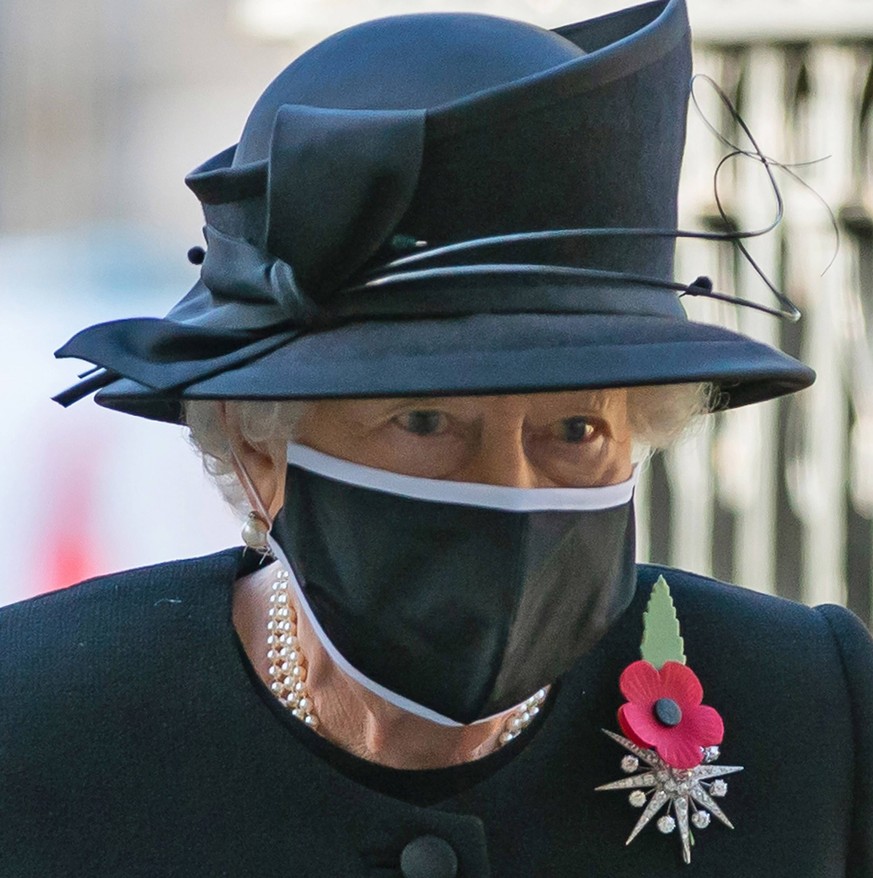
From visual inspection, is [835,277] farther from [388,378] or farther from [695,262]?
[388,378]

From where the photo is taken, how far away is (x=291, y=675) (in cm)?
246

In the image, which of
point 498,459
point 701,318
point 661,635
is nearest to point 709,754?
point 661,635

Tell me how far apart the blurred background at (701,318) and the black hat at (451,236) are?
3.26 metres

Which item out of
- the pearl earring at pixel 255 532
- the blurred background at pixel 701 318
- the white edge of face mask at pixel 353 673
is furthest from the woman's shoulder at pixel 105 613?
the blurred background at pixel 701 318

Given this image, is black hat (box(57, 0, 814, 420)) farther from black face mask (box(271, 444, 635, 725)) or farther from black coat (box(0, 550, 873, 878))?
black coat (box(0, 550, 873, 878))

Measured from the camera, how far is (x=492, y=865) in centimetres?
233

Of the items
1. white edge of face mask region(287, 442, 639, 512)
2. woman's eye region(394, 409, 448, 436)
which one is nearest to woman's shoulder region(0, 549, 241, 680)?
white edge of face mask region(287, 442, 639, 512)

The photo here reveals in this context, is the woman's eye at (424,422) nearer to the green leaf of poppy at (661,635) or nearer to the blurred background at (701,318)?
the green leaf of poppy at (661,635)

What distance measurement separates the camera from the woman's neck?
233 centimetres

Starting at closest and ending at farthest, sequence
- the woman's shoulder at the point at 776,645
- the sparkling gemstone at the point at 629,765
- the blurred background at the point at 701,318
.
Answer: the sparkling gemstone at the point at 629,765 < the woman's shoulder at the point at 776,645 < the blurred background at the point at 701,318

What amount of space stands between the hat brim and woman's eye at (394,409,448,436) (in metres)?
0.16

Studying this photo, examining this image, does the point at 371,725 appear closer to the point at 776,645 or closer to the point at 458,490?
the point at 458,490

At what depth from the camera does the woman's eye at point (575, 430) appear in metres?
2.19

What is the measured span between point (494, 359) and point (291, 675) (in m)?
0.71
